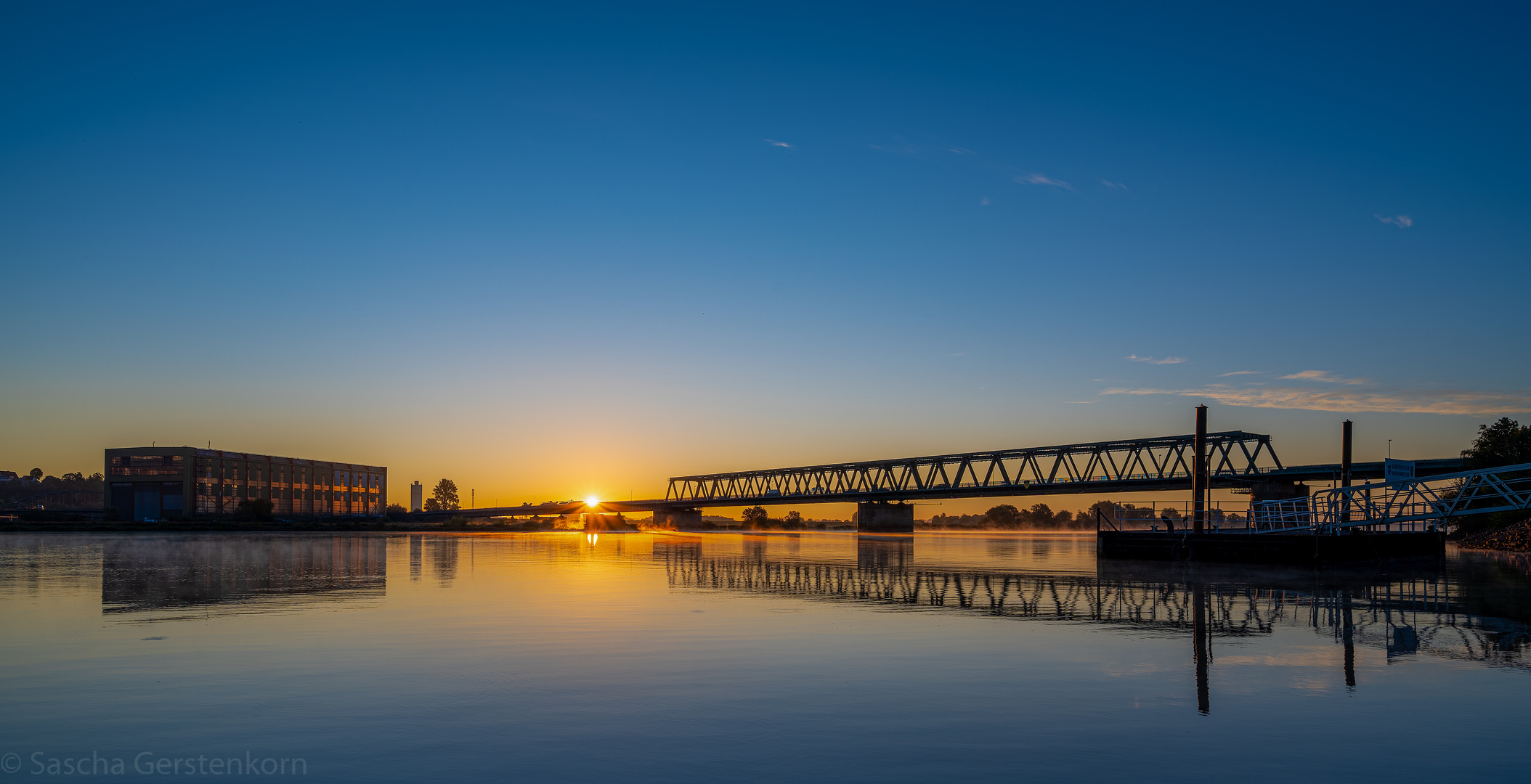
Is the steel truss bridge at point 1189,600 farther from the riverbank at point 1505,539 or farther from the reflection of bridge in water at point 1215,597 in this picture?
the riverbank at point 1505,539

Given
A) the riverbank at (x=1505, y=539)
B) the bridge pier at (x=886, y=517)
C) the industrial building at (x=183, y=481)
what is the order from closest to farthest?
1. the riverbank at (x=1505, y=539)
2. the bridge pier at (x=886, y=517)
3. the industrial building at (x=183, y=481)

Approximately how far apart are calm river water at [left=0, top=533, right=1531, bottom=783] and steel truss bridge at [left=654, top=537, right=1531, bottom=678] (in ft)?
0.62

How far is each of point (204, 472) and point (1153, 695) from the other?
172684 mm

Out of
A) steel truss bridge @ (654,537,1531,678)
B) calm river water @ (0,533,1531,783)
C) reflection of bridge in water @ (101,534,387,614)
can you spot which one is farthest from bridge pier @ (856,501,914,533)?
calm river water @ (0,533,1531,783)

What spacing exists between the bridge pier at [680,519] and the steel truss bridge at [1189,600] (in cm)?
14904

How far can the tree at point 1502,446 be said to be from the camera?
328 ft

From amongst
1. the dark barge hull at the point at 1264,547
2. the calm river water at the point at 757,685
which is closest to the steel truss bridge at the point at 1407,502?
the dark barge hull at the point at 1264,547

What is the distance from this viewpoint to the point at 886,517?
148750mm

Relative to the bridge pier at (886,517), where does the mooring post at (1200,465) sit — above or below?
above

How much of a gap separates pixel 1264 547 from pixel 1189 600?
21914 millimetres

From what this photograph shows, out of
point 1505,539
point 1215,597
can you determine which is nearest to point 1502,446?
point 1505,539

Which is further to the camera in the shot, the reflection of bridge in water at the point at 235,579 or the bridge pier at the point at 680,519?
the bridge pier at the point at 680,519

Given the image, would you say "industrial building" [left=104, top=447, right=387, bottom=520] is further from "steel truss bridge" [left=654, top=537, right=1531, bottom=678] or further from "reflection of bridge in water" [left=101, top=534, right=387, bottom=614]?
"steel truss bridge" [left=654, top=537, right=1531, bottom=678]

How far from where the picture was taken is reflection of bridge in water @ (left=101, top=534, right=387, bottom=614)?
22.0 m
